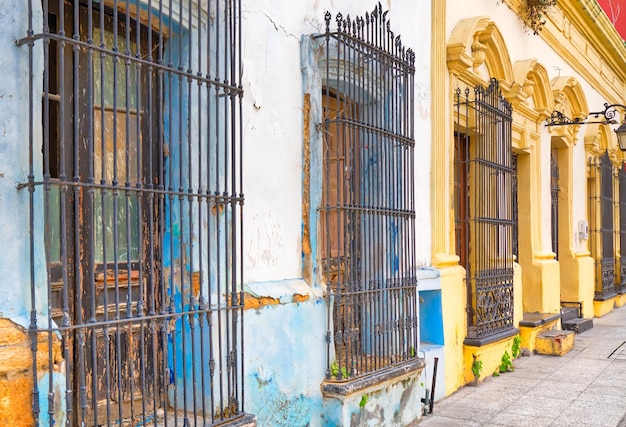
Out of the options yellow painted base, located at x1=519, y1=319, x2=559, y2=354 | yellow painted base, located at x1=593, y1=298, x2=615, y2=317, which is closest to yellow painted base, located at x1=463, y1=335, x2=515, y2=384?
yellow painted base, located at x1=519, y1=319, x2=559, y2=354

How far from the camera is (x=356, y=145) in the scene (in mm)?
5133

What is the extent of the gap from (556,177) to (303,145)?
24.9ft

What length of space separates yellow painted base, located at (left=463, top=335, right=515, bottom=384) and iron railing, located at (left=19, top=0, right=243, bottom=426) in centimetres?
349

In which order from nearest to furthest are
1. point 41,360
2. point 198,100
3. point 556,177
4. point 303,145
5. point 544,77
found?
point 41,360, point 198,100, point 303,145, point 544,77, point 556,177

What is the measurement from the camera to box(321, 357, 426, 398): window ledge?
4668 mm

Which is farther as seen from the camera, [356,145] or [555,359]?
[555,359]

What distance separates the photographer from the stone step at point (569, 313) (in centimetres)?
1054

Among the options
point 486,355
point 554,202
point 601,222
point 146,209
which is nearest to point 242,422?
point 146,209

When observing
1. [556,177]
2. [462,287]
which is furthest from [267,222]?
[556,177]

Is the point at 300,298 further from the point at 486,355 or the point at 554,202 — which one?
the point at 554,202

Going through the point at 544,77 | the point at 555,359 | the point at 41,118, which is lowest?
the point at 555,359

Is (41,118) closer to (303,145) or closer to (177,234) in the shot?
(177,234)

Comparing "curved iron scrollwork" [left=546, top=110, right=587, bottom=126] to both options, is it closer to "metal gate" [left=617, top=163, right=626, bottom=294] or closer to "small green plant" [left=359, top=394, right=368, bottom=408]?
"metal gate" [left=617, top=163, right=626, bottom=294]

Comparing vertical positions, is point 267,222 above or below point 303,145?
below
